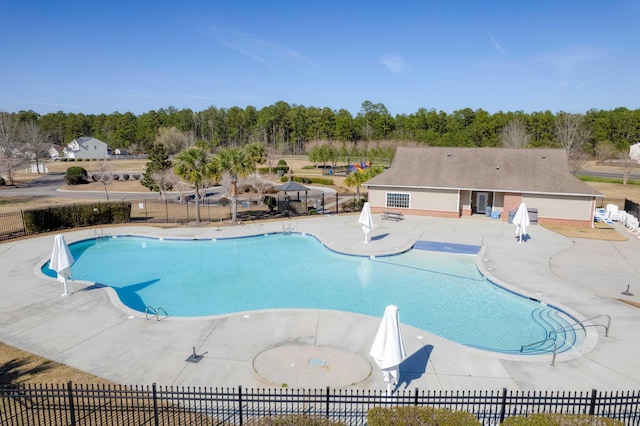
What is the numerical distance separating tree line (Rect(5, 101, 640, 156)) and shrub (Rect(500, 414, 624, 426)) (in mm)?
73396

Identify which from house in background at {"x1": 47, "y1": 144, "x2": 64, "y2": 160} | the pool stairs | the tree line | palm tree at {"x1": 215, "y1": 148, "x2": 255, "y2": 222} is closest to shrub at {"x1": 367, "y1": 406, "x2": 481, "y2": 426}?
the pool stairs

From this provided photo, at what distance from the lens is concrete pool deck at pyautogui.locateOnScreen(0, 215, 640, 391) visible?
428 inches

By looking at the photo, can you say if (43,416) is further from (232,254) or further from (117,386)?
(232,254)

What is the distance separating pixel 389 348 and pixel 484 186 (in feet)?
81.8

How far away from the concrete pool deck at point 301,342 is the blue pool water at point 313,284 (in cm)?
145

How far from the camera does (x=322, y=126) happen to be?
109062mm

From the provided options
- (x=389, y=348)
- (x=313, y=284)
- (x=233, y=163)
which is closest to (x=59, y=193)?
(x=233, y=163)

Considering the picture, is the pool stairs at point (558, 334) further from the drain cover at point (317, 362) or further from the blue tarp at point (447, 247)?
the blue tarp at point (447, 247)

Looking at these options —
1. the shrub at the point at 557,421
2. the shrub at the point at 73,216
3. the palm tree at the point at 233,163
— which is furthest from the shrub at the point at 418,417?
the shrub at the point at 73,216

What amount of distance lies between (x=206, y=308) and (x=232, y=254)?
7627 mm

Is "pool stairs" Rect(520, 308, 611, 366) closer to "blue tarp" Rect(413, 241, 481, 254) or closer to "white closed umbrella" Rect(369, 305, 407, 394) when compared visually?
"white closed umbrella" Rect(369, 305, 407, 394)

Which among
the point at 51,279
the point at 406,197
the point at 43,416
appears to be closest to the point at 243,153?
the point at 406,197

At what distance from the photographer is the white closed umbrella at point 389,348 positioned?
948 cm

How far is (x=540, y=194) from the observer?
30.1 m
